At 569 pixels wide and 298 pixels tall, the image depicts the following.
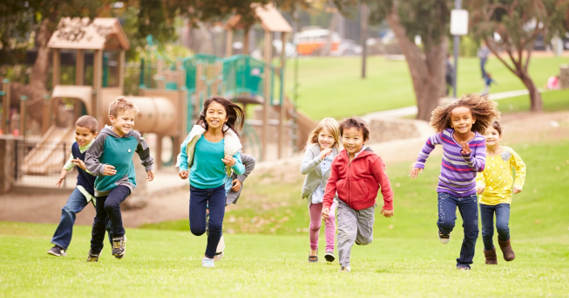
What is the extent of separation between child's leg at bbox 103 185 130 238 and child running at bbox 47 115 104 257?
20.4 inches

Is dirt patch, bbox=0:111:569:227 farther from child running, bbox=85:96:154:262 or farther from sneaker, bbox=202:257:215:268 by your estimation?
sneaker, bbox=202:257:215:268

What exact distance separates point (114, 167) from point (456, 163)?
3.35 m

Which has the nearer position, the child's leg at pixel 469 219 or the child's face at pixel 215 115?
the child's face at pixel 215 115

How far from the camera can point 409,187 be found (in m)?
17.7

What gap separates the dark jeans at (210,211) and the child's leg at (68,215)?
5.82 feet

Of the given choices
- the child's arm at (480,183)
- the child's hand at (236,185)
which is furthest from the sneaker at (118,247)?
the child's arm at (480,183)

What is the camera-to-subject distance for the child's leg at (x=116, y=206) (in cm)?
744

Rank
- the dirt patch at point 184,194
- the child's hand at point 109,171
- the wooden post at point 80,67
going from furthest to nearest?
the wooden post at point 80,67 < the dirt patch at point 184,194 < the child's hand at point 109,171

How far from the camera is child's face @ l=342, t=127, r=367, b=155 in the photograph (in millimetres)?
6933

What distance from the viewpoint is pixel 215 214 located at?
7184 mm

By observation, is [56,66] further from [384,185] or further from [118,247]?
[384,185]

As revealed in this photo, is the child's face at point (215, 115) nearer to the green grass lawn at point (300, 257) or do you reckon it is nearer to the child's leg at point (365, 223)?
the green grass lawn at point (300, 257)

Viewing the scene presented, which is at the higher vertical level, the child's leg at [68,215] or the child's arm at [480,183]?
the child's arm at [480,183]

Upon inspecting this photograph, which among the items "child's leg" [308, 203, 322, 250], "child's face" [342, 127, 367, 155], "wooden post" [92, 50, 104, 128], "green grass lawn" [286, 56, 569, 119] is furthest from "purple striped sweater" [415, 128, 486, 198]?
"green grass lawn" [286, 56, 569, 119]
